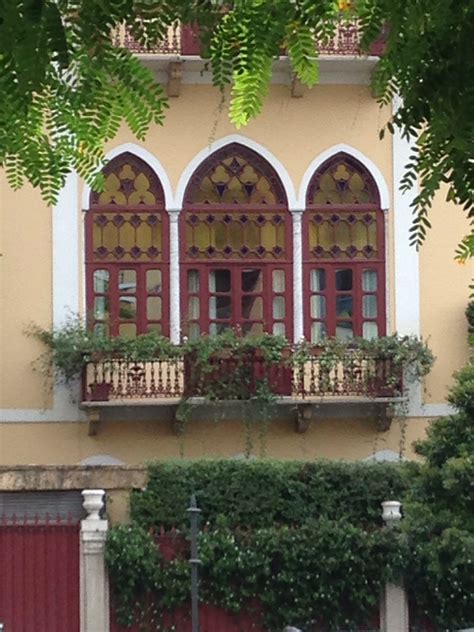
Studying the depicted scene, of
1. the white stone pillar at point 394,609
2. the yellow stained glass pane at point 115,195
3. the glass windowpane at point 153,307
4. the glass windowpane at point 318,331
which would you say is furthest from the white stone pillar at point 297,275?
the white stone pillar at point 394,609

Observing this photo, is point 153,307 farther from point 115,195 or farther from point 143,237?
point 115,195

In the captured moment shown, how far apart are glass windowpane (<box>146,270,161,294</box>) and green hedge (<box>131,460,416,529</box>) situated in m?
4.12

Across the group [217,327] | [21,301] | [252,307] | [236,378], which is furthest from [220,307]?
[21,301]

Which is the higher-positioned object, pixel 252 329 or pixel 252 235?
pixel 252 235

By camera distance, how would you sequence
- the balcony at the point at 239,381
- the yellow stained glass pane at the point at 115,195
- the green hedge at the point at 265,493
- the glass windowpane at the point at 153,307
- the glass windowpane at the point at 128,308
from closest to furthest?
the green hedge at the point at 265,493 < the balcony at the point at 239,381 < the yellow stained glass pane at the point at 115,195 < the glass windowpane at the point at 128,308 < the glass windowpane at the point at 153,307

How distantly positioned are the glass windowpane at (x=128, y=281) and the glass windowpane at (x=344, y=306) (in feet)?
8.31

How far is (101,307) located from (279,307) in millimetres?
2220

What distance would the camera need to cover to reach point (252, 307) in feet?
65.2

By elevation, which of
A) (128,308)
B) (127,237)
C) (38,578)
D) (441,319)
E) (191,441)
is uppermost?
(127,237)

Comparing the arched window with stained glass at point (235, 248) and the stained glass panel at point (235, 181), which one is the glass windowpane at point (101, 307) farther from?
the stained glass panel at point (235, 181)

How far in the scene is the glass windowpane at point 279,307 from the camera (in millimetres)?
19844

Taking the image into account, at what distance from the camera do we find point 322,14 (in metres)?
2.37

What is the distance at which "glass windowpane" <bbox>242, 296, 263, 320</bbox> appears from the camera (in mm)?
19781

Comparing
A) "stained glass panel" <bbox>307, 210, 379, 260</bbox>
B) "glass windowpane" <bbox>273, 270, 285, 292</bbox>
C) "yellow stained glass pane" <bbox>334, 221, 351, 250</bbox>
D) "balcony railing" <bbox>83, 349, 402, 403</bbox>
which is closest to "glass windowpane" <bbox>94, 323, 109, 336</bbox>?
"balcony railing" <bbox>83, 349, 402, 403</bbox>
